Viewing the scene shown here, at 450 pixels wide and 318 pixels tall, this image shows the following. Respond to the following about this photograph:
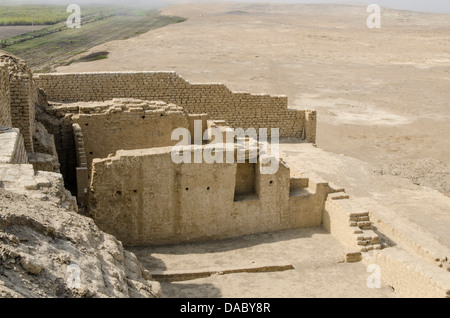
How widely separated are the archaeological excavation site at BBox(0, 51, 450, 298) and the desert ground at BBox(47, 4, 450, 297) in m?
0.06

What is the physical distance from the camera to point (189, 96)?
54.7 feet

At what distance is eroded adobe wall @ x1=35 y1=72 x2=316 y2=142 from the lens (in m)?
15.2

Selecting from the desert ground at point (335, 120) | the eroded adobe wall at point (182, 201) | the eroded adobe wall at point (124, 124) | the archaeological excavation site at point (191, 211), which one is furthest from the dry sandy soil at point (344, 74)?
the eroded adobe wall at point (124, 124)

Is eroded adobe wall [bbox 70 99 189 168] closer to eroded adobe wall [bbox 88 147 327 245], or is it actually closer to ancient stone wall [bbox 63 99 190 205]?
ancient stone wall [bbox 63 99 190 205]

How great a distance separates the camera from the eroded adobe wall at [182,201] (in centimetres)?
980

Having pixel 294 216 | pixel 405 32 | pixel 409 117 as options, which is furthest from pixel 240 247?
pixel 405 32

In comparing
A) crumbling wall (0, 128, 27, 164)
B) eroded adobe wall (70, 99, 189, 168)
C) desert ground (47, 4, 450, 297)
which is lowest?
desert ground (47, 4, 450, 297)

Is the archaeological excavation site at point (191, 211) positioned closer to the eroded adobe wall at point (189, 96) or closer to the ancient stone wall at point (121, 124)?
the ancient stone wall at point (121, 124)

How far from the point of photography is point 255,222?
10.9 metres

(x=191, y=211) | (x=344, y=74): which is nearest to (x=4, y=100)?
(x=191, y=211)

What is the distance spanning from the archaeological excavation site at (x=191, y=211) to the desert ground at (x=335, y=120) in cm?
6

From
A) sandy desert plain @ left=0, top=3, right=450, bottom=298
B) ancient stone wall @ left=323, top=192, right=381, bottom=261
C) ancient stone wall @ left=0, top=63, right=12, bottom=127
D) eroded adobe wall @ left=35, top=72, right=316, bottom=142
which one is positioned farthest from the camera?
eroded adobe wall @ left=35, top=72, right=316, bottom=142

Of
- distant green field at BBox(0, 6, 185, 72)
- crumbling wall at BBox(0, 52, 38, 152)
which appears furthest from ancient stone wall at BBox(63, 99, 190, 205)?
distant green field at BBox(0, 6, 185, 72)

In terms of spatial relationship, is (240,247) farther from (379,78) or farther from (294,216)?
(379,78)
